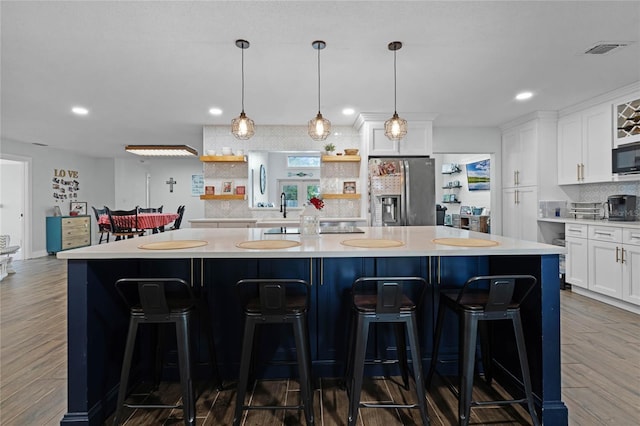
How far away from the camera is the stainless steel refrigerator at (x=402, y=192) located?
477 cm

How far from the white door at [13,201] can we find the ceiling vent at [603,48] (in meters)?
8.98

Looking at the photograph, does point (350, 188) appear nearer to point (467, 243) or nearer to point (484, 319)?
point (467, 243)

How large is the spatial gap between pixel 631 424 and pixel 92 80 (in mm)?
4769

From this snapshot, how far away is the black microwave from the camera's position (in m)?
3.64

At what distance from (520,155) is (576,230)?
4.83ft

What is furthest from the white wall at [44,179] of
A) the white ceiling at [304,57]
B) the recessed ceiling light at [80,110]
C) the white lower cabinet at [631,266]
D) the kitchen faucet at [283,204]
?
the white lower cabinet at [631,266]

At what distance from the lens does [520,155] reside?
5188 mm

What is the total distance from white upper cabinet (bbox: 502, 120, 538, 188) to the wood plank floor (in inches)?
95.4

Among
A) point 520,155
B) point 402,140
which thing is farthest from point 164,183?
point 520,155

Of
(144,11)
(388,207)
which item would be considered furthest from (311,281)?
(388,207)

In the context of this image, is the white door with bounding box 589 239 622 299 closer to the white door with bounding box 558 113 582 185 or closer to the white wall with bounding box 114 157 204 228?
the white door with bounding box 558 113 582 185

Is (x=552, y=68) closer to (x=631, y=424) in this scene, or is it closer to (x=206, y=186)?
(x=631, y=424)

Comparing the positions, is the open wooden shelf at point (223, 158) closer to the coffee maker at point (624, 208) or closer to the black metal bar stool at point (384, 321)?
the black metal bar stool at point (384, 321)

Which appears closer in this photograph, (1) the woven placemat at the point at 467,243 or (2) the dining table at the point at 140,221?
(1) the woven placemat at the point at 467,243
